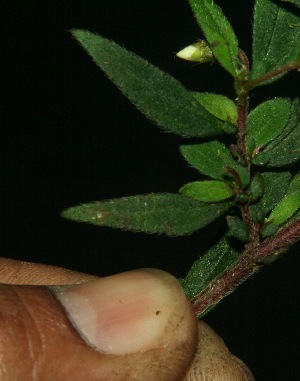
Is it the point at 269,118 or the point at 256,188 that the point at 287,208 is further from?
the point at 269,118

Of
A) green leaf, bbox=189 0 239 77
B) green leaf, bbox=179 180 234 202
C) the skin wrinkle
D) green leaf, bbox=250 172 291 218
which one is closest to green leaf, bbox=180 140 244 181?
green leaf, bbox=179 180 234 202

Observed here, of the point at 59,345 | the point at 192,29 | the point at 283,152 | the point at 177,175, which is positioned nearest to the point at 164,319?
the point at 59,345

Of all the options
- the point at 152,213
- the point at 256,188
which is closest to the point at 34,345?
the point at 152,213

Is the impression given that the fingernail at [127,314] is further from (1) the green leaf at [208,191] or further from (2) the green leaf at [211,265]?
(1) the green leaf at [208,191]

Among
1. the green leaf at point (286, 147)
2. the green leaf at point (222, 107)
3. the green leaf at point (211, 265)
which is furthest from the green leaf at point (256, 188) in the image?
the green leaf at point (211, 265)

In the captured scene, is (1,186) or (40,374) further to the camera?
(1,186)

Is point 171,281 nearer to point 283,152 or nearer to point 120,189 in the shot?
point 283,152
